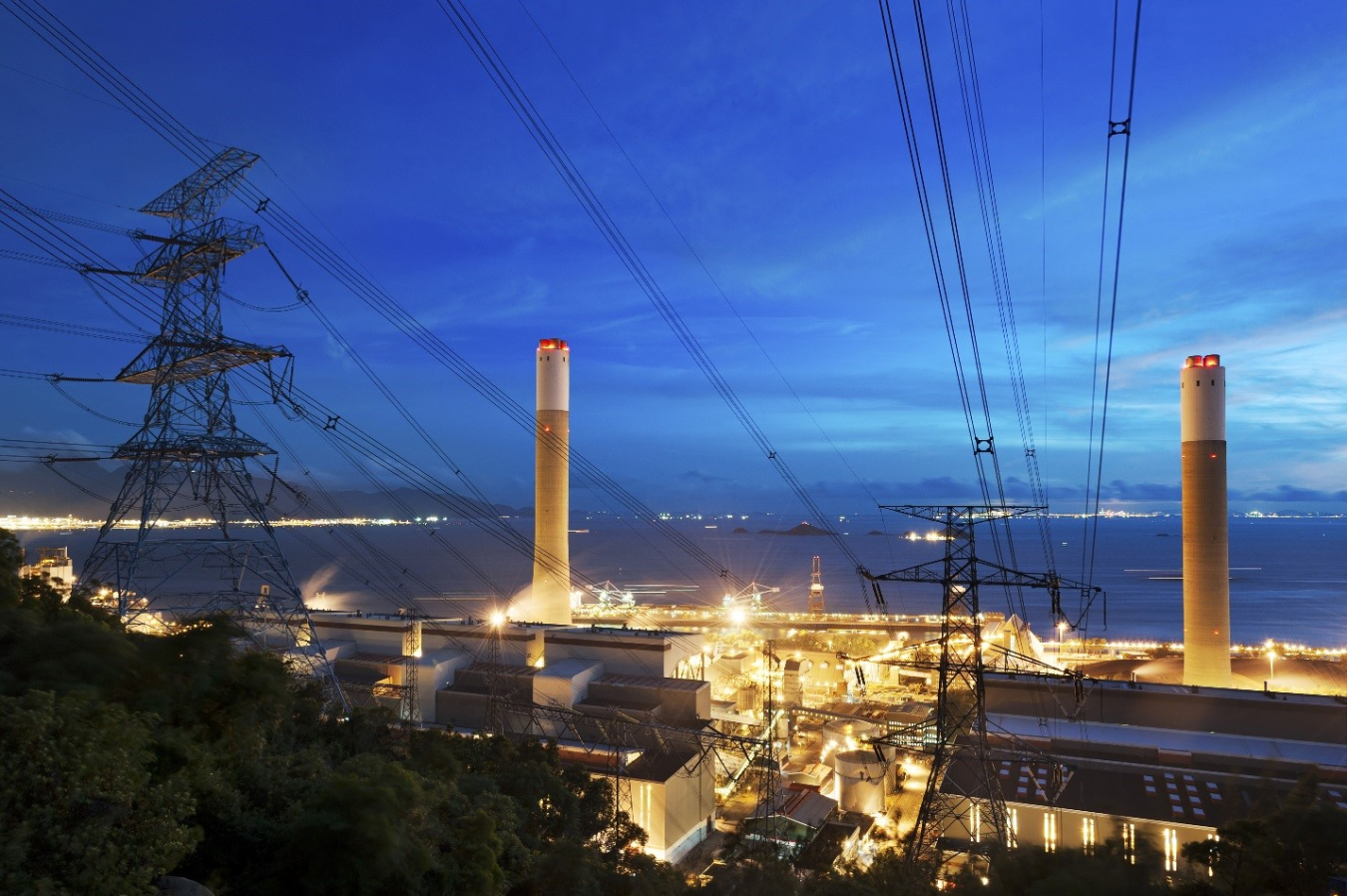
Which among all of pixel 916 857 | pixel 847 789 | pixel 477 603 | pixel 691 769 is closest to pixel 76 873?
pixel 916 857

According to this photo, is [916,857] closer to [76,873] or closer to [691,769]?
[691,769]

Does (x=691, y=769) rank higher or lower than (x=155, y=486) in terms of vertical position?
lower

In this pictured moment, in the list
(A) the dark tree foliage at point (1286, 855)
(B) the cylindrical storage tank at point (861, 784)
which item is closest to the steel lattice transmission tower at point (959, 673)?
(A) the dark tree foliage at point (1286, 855)

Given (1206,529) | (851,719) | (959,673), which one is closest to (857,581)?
(1206,529)

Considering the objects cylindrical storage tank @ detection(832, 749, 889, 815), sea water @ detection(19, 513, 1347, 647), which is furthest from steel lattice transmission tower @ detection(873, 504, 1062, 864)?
sea water @ detection(19, 513, 1347, 647)

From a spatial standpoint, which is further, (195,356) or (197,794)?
(195,356)

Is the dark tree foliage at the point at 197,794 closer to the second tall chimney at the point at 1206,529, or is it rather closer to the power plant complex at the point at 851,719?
the power plant complex at the point at 851,719

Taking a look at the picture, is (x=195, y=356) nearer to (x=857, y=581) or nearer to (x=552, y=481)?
(x=552, y=481)

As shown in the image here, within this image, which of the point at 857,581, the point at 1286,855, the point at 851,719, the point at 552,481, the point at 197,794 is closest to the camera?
the point at 197,794
